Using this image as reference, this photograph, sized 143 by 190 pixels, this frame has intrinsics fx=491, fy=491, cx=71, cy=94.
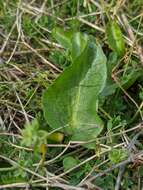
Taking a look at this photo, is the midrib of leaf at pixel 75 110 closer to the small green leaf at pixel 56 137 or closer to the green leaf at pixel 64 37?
the small green leaf at pixel 56 137

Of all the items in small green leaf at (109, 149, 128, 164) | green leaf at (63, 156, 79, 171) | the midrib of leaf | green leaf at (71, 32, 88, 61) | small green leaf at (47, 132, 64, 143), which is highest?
green leaf at (71, 32, 88, 61)

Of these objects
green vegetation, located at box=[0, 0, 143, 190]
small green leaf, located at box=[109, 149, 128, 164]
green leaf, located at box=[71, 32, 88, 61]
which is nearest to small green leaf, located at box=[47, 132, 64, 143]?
green vegetation, located at box=[0, 0, 143, 190]

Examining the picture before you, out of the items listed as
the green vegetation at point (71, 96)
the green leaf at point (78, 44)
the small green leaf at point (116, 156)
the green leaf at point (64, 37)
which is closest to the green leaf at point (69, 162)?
the green vegetation at point (71, 96)

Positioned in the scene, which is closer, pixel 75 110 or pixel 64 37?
pixel 75 110

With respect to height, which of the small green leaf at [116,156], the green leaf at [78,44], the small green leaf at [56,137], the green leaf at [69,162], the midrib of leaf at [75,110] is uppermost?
the green leaf at [78,44]

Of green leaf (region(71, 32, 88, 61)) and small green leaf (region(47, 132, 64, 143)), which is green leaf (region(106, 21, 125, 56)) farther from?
small green leaf (region(47, 132, 64, 143))

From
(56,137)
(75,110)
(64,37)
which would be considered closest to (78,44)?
(64,37)

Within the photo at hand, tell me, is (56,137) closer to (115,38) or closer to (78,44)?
(78,44)
